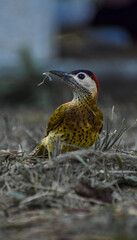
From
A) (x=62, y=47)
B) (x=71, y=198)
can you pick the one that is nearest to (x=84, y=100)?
(x=71, y=198)

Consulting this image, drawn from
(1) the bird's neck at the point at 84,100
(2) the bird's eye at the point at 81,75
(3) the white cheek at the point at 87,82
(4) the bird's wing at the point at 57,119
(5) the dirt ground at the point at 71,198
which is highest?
(2) the bird's eye at the point at 81,75

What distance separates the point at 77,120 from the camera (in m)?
3.88

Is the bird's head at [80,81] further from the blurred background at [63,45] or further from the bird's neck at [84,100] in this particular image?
the blurred background at [63,45]

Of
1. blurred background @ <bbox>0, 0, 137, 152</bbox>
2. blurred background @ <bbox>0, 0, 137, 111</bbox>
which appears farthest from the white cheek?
blurred background @ <bbox>0, 0, 137, 111</bbox>

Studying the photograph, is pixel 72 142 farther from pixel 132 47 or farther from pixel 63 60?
pixel 132 47

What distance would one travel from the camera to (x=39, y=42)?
506 inches

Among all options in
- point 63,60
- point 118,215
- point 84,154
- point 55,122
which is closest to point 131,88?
point 63,60

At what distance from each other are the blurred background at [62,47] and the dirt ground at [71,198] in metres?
6.46

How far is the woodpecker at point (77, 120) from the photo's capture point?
3.81 m

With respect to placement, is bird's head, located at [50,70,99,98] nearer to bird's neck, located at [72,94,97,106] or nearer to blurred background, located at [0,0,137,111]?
bird's neck, located at [72,94,97,106]

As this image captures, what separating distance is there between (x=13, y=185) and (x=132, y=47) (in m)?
10.7

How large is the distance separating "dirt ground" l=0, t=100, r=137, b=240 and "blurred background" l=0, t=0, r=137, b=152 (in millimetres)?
6460

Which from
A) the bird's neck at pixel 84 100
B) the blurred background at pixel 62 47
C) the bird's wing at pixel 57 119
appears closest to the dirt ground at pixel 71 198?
the bird's wing at pixel 57 119

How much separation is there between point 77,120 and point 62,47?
9.78 metres
